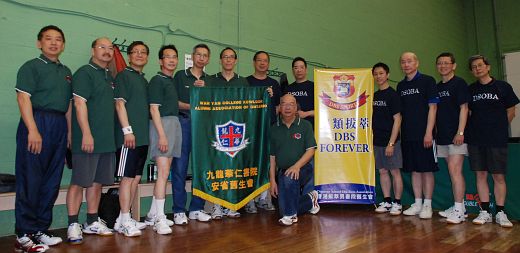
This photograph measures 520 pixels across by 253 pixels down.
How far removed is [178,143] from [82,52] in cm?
140

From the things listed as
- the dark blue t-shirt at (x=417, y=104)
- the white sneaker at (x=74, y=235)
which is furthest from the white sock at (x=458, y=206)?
the white sneaker at (x=74, y=235)

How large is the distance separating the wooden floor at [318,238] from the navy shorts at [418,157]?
1.60ft

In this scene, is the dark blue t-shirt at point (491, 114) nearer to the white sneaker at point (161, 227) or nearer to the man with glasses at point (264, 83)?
the man with glasses at point (264, 83)

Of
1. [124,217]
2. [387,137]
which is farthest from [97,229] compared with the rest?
[387,137]

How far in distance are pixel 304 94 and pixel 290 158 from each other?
3.37ft

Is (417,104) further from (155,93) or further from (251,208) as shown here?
(155,93)

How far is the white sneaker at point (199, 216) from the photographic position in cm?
358

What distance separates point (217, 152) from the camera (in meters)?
3.57

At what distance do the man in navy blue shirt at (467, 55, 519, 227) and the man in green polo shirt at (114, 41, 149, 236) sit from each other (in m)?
2.92

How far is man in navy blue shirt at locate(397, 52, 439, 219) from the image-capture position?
371 cm

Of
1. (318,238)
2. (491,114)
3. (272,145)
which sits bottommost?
(318,238)

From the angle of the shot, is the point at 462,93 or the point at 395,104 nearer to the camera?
the point at 462,93

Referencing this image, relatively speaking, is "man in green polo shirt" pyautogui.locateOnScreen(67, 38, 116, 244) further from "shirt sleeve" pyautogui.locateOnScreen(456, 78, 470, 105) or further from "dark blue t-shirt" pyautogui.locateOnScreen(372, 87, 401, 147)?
"shirt sleeve" pyautogui.locateOnScreen(456, 78, 470, 105)

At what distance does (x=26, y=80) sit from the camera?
8.45ft
